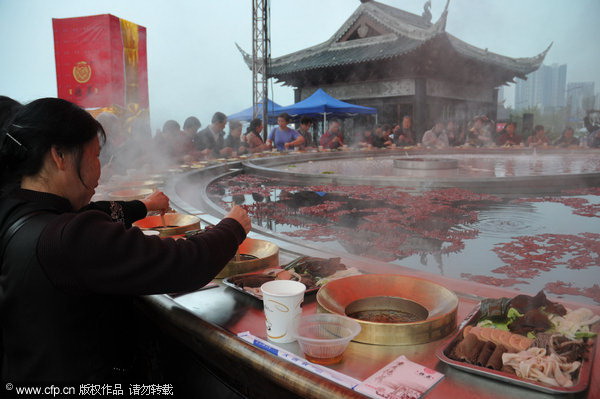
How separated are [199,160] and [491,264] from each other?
5213 millimetres

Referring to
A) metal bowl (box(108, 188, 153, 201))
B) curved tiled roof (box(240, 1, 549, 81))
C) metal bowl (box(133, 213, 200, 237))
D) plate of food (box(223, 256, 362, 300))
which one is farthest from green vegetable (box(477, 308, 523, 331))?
curved tiled roof (box(240, 1, 549, 81))

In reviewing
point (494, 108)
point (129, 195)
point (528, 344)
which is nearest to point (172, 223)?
point (129, 195)

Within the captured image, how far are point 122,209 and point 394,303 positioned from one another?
122 cm

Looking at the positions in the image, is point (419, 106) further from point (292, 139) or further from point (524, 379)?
point (524, 379)

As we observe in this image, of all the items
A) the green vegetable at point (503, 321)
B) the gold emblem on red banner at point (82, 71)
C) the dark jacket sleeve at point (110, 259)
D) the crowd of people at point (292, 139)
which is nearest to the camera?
the dark jacket sleeve at point (110, 259)

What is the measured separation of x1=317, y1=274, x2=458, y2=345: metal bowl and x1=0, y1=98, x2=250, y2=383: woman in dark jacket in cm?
35

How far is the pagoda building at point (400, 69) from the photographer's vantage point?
46.5ft

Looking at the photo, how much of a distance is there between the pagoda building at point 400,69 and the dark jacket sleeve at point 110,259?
42.6 ft

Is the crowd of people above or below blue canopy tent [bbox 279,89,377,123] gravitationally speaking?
below

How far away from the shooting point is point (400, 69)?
Answer: 47.5 feet

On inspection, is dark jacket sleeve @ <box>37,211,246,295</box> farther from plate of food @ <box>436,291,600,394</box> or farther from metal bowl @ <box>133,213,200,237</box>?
metal bowl @ <box>133,213,200,237</box>

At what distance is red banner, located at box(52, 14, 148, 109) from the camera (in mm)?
10891

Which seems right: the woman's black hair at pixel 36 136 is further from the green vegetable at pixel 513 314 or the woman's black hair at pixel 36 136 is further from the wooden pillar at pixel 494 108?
the wooden pillar at pixel 494 108

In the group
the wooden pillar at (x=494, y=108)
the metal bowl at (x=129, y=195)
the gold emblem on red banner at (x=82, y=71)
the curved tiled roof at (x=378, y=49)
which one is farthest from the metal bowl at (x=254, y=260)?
the wooden pillar at (x=494, y=108)
